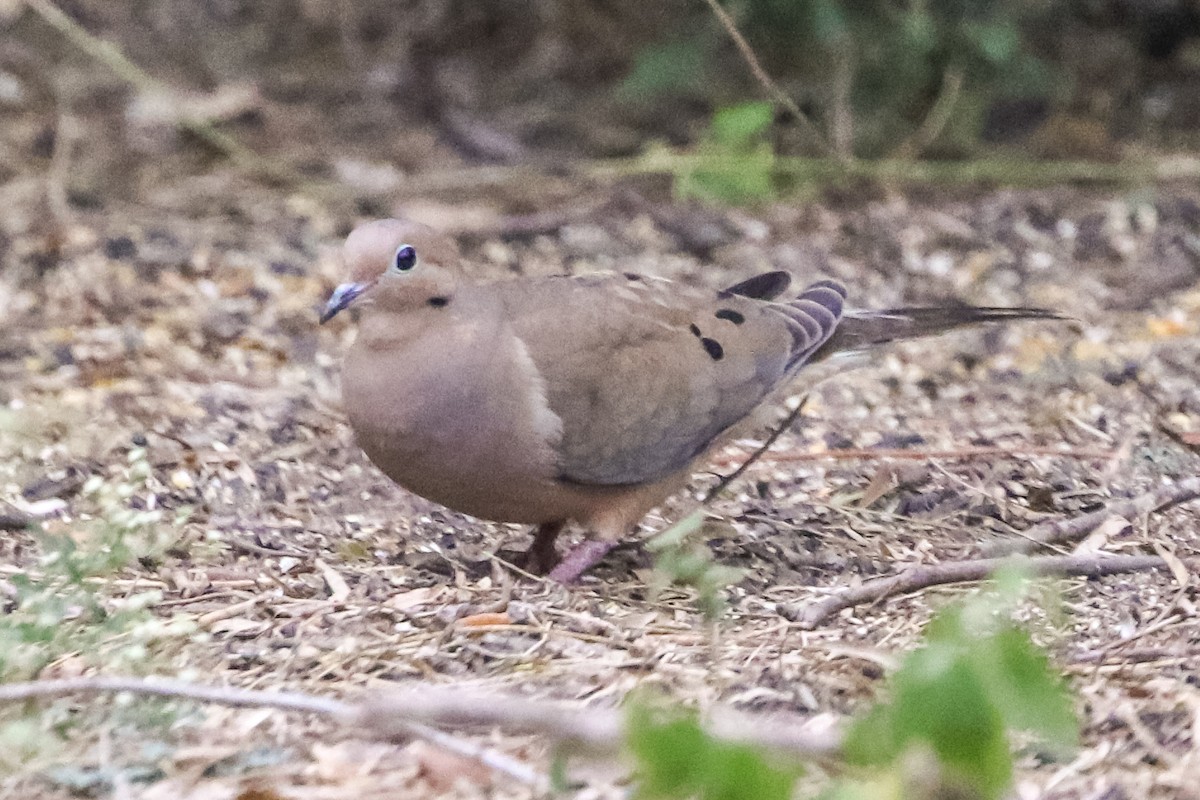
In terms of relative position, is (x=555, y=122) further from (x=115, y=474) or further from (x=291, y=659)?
(x=291, y=659)

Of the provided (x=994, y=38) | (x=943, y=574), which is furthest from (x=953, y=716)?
(x=994, y=38)

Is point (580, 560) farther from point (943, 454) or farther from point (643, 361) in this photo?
point (943, 454)

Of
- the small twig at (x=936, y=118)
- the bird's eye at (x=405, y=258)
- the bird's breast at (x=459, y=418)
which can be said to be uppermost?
the small twig at (x=936, y=118)

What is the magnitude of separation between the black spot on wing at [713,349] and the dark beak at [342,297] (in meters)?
0.81

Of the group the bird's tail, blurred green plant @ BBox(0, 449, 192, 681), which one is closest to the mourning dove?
the bird's tail

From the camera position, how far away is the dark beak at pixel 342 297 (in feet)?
10.2

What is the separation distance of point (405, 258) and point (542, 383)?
37 centimetres

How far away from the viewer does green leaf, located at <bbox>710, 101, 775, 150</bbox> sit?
5613mm

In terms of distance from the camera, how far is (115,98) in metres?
6.89

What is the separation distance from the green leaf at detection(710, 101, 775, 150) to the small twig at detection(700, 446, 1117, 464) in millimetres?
1899

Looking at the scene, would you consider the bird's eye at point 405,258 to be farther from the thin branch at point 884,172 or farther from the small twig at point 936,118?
the small twig at point 936,118

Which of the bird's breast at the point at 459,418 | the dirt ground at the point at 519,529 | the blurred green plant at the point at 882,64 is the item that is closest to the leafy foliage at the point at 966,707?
the dirt ground at the point at 519,529

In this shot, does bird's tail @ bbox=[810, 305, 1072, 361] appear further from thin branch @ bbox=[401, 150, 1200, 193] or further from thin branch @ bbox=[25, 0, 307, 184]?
thin branch @ bbox=[25, 0, 307, 184]

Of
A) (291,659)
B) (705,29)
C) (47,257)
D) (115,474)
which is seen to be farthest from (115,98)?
(291,659)
